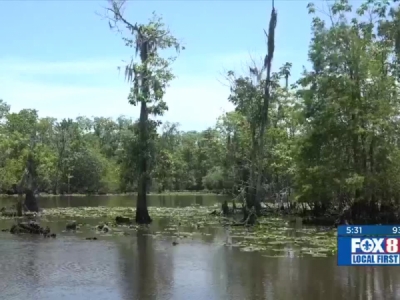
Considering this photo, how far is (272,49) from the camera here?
3275 cm

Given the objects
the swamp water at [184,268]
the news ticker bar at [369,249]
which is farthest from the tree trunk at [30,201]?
the news ticker bar at [369,249]

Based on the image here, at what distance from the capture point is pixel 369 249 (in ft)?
37.0

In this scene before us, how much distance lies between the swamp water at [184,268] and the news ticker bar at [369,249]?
1.34 m

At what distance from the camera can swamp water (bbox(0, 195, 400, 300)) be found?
1287cm

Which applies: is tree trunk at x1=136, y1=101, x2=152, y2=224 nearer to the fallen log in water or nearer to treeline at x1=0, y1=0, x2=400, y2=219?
treeline at x1=0, y1=0, x2=400, y2=219

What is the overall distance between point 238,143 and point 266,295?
36623mm

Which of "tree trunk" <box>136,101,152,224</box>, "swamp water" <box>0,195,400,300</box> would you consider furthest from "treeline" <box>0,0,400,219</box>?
"swamp water" <box>0,195,400,300</box>

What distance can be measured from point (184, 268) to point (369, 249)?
6689 mm

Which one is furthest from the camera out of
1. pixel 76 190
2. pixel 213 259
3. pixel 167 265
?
pixel 76 190

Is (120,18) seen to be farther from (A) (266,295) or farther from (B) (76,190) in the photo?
(B) (76,190)

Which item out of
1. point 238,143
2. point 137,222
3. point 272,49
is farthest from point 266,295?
point 238,143

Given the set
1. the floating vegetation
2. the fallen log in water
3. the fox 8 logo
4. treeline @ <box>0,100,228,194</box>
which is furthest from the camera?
treeline @ <box>0,100,228,194</box>

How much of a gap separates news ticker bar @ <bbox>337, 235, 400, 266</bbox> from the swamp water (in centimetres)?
134

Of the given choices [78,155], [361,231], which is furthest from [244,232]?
[78,155]
